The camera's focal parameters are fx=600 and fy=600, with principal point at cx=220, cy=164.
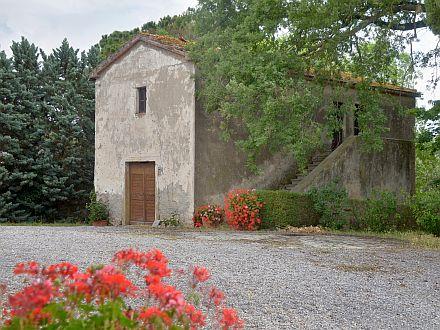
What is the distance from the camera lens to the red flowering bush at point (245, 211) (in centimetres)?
1580

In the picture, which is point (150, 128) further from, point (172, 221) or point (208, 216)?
point (208, 216)

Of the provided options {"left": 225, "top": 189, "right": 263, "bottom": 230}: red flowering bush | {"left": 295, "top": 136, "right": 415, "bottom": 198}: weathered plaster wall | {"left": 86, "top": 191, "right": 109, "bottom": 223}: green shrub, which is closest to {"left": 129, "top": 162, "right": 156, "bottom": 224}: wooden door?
{"left": 86, "top": 191, "right": 109, "bottom": 223}: green shrub

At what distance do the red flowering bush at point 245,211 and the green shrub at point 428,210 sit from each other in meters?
4.15

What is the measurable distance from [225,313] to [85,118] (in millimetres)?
22480

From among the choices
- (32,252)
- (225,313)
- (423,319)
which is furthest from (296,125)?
(225,313)

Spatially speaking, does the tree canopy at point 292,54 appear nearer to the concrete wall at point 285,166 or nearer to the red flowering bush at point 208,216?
the concrete wall at point 285,166

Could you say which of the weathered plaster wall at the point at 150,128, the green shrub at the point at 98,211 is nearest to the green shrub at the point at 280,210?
the weathered plaster wall at the point at 150,128

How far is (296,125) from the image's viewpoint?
558 inches

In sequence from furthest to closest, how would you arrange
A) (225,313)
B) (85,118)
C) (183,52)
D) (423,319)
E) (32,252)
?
(85,118), (183,52), (32,252), (423,319), (225,313)

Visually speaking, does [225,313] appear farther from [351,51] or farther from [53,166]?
[53,166]

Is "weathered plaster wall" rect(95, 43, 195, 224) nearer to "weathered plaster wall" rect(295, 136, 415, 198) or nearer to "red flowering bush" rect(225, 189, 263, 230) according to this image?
"red flowering bush" rect(225, 189, 263, 230)

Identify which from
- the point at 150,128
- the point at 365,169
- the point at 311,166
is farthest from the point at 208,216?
the point at 365,169

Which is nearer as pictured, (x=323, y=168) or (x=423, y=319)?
(x=423, y=319)

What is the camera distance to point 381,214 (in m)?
16.7
